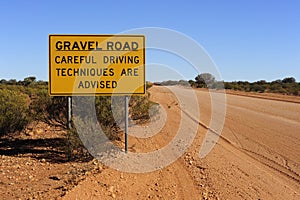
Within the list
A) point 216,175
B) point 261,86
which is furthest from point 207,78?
point 261,86

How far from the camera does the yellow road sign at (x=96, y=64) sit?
11.9 meters

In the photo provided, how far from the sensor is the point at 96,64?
39.4 ft

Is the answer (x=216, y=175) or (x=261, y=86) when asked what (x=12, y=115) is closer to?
(x=216, y=175)

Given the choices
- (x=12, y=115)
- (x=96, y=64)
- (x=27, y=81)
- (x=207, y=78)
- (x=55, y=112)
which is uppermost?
(x=27, y=81)

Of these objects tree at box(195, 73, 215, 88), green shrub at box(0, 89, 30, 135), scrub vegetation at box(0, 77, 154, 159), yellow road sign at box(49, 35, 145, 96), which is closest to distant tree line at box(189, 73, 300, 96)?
tree at box(195, 73, 215, 88)

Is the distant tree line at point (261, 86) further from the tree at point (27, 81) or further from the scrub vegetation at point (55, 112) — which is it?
the tree at point (27, 81)

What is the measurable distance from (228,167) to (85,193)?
13.3 feet

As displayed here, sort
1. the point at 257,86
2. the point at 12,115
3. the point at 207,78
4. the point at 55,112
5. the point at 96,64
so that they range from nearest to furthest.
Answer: the point at 96,64
the point at 55,112
the point at 12,115
the point at 207,78
the point at 257,86

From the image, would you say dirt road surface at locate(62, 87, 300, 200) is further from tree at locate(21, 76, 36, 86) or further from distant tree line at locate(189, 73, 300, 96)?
tree at locate(21, 76, 36, 86)

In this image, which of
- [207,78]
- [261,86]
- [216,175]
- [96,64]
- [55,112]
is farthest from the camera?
[261,86]

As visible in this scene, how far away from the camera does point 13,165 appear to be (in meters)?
11.4

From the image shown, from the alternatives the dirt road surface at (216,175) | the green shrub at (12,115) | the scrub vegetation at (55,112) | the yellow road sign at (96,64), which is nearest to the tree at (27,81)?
the green shrub at (12,115)

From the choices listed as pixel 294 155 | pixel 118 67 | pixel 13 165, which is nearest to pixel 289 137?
pixel 294 155

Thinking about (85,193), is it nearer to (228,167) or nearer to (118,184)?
(118,184)
